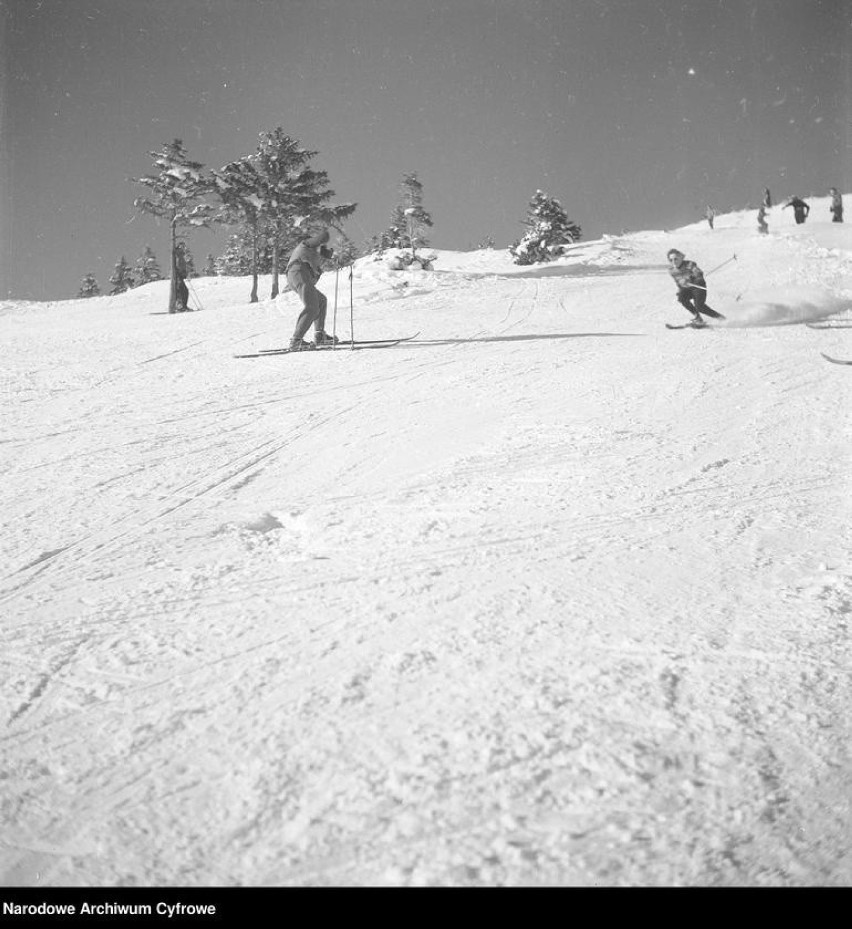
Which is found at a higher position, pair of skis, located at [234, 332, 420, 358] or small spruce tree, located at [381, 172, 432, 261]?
small spruce tree, located at [381, 172, 432, 261]

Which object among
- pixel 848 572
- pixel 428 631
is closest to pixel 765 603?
pixel 848 572

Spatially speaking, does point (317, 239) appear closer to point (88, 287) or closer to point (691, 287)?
point (691, 287)

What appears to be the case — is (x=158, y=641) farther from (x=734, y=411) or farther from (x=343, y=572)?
(x=734, y=411)

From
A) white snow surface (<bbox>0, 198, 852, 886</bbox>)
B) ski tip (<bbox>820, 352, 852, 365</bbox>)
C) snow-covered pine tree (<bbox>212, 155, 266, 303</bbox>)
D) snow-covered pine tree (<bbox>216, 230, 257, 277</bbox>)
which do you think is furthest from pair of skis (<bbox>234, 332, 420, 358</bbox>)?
snow-covered pine tree (<bbox>216, 230, 257, 277</bbox>)

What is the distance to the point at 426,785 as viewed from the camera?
140cm

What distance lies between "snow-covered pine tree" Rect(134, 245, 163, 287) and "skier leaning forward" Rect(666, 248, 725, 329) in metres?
66.2

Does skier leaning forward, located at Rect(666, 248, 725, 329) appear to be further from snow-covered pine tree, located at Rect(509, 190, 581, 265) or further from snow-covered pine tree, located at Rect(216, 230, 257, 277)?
snow-covered pine tree, located at Rect(216, 230, 257, 277)

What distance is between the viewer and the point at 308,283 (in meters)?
9.13

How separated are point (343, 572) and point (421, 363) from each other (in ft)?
18.3

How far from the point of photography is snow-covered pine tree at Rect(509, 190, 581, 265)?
4181 cm

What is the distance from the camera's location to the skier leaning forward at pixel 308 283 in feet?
29.5

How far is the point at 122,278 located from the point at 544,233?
48.8 m

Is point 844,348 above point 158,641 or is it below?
above

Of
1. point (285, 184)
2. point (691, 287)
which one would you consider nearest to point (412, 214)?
point (285, 184)
